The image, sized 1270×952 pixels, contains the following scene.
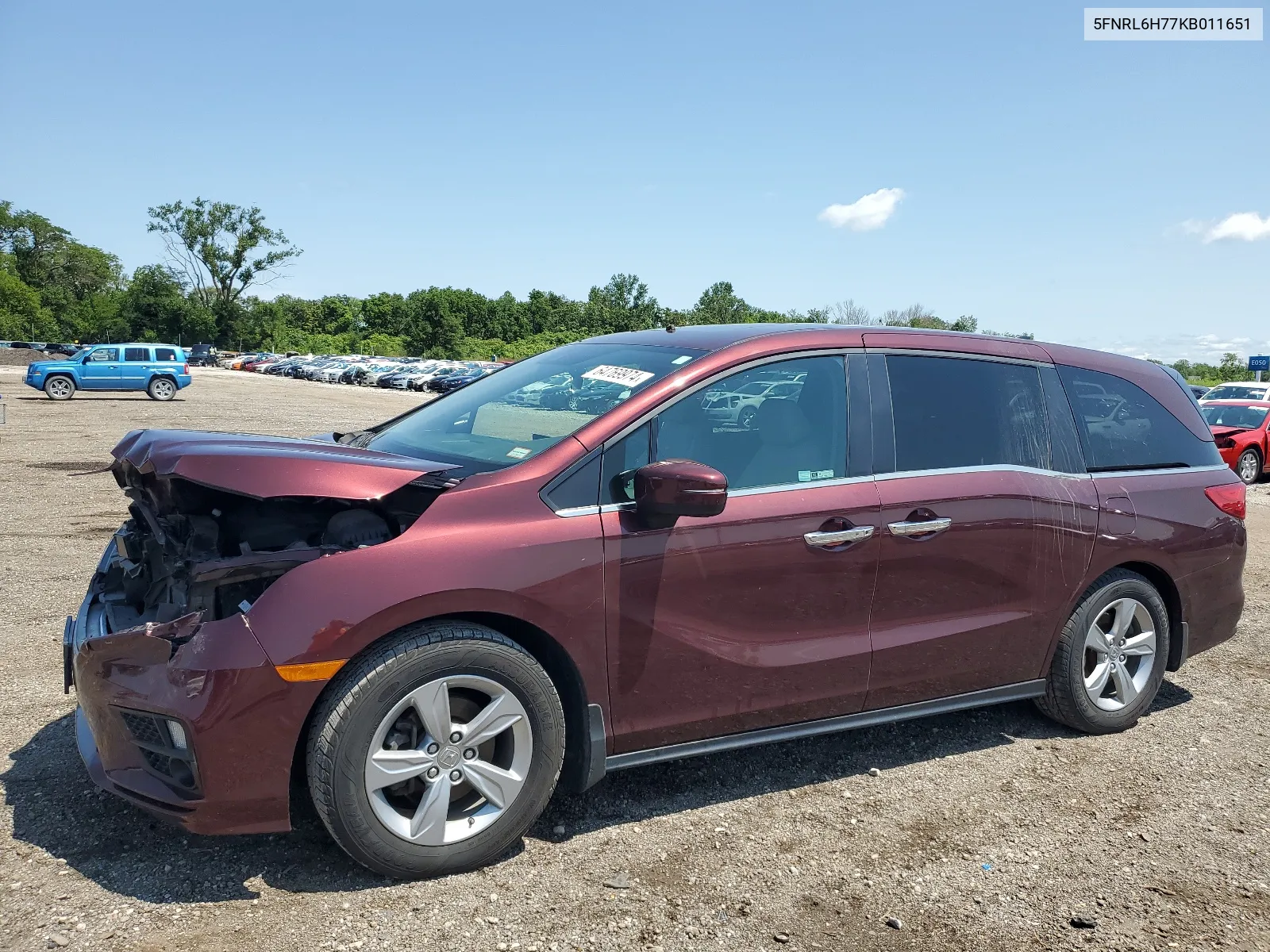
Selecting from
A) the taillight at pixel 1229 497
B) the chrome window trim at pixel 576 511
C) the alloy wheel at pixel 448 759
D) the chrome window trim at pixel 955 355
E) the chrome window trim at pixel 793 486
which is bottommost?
the alloy wheel at pixel 448 759

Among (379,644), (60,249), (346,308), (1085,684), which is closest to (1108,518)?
(1085,684)

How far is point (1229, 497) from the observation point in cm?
483

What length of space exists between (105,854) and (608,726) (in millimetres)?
1639

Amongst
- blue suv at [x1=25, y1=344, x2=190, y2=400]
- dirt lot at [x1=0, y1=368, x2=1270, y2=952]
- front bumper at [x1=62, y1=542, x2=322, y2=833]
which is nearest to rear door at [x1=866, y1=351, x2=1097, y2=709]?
dirt lot at [x1=0, y1=368, x2=1270, y2=952]

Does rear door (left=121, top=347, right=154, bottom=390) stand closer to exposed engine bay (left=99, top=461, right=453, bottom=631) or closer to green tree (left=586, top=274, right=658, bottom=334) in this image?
exposed engine bay (left=99, top=461, right=453, bottom=631)

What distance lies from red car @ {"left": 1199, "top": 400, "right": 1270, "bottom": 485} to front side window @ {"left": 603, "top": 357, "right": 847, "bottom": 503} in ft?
49.0

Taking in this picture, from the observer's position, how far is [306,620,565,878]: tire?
9.53 ft

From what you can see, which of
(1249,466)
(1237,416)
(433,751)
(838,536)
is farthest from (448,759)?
(1237,416)

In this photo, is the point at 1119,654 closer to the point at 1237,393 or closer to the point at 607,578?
the point at 607,578

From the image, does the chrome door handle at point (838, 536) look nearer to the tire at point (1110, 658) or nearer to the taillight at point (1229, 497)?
the tire at point (1110, 658)

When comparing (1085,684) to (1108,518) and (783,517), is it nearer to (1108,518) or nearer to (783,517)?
(1108,518)

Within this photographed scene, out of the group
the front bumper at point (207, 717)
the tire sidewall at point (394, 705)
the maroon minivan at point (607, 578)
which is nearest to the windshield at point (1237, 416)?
the maroon minivan at point (607, 578)

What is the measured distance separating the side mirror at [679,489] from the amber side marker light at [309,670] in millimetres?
1049

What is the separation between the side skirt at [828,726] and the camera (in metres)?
3.41
